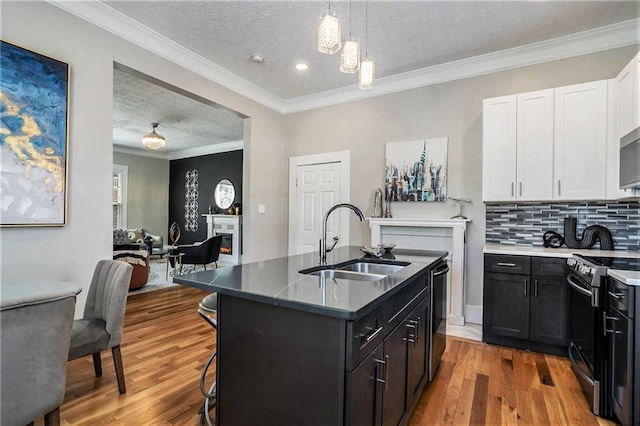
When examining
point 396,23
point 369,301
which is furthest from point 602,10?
point 369,301

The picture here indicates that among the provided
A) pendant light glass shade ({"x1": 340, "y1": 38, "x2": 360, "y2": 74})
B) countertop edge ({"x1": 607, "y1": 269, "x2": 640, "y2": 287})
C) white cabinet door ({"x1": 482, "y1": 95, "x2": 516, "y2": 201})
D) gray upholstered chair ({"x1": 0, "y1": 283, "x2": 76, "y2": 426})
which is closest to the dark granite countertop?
gray upholstered chair ({"x1": 0, "y1": 283, "x2": 76, "y2": 426})

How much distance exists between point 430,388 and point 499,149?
7.80ft

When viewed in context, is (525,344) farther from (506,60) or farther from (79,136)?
(79,136)

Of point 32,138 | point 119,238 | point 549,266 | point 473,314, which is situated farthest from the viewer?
point 119,238

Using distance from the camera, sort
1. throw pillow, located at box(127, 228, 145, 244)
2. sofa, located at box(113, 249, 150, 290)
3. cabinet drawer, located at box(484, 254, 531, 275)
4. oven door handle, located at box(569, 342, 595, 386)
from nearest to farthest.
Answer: oven door handle, located at box(569, 342, 595, 386) < cabinet drawer, located at box(484, 254, 531, 275) < sofa, located at box(113, 249, 150, 290) < throw pillow, located at box(127, 228, 145, 244)

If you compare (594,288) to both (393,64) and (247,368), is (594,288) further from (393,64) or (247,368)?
(393,64)

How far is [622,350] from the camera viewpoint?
1752mm

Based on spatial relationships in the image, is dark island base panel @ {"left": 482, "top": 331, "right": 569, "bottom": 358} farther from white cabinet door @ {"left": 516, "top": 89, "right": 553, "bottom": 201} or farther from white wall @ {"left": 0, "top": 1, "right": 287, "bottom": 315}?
white wall @ {"left": 0, "top": 1, "right": 287, "bottom": 315}

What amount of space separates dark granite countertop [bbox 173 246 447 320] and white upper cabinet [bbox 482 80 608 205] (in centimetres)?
199

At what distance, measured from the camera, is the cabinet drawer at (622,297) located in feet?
5.57

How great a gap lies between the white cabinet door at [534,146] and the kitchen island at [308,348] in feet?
7.30

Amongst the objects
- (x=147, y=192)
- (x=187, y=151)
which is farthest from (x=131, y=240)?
(x=187, y=151)

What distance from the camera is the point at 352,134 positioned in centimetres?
445

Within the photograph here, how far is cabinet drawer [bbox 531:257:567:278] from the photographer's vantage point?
8.92 feet
